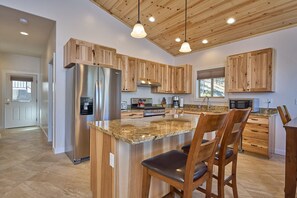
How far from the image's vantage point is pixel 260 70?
3.55 metres

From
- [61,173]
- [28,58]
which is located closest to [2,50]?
[28,58]

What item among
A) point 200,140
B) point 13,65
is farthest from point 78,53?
point 13,65

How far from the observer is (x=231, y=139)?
61.1 inches

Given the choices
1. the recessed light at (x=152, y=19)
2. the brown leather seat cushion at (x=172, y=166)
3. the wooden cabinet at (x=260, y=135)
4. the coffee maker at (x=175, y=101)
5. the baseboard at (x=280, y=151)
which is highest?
the recessed light at (x=152, y=19)

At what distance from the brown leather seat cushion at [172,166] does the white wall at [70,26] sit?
2.87 metres

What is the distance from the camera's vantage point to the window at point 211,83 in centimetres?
462

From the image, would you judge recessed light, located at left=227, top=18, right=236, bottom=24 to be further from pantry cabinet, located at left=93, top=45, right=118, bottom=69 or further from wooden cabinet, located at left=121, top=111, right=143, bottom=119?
wooden cabinet, located at left=121, top=111, right=143, bottom=119

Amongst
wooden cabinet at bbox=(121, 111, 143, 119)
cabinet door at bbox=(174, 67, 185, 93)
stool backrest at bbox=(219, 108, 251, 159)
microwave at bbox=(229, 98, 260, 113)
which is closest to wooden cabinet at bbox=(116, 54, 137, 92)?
wooden cabinet at bbox=(121, 111, 143, 119)

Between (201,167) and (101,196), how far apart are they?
3.42 ft

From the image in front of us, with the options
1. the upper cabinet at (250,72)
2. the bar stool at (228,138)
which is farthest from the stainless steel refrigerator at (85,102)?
the upper cabinet at (250,72)

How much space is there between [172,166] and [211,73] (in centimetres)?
411

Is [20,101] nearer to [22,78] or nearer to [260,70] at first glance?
[22,78]

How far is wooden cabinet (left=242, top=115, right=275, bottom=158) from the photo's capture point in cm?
320

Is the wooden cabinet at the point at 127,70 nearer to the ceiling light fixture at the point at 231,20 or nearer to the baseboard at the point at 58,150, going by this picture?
the baseboard at the point at 58,150
